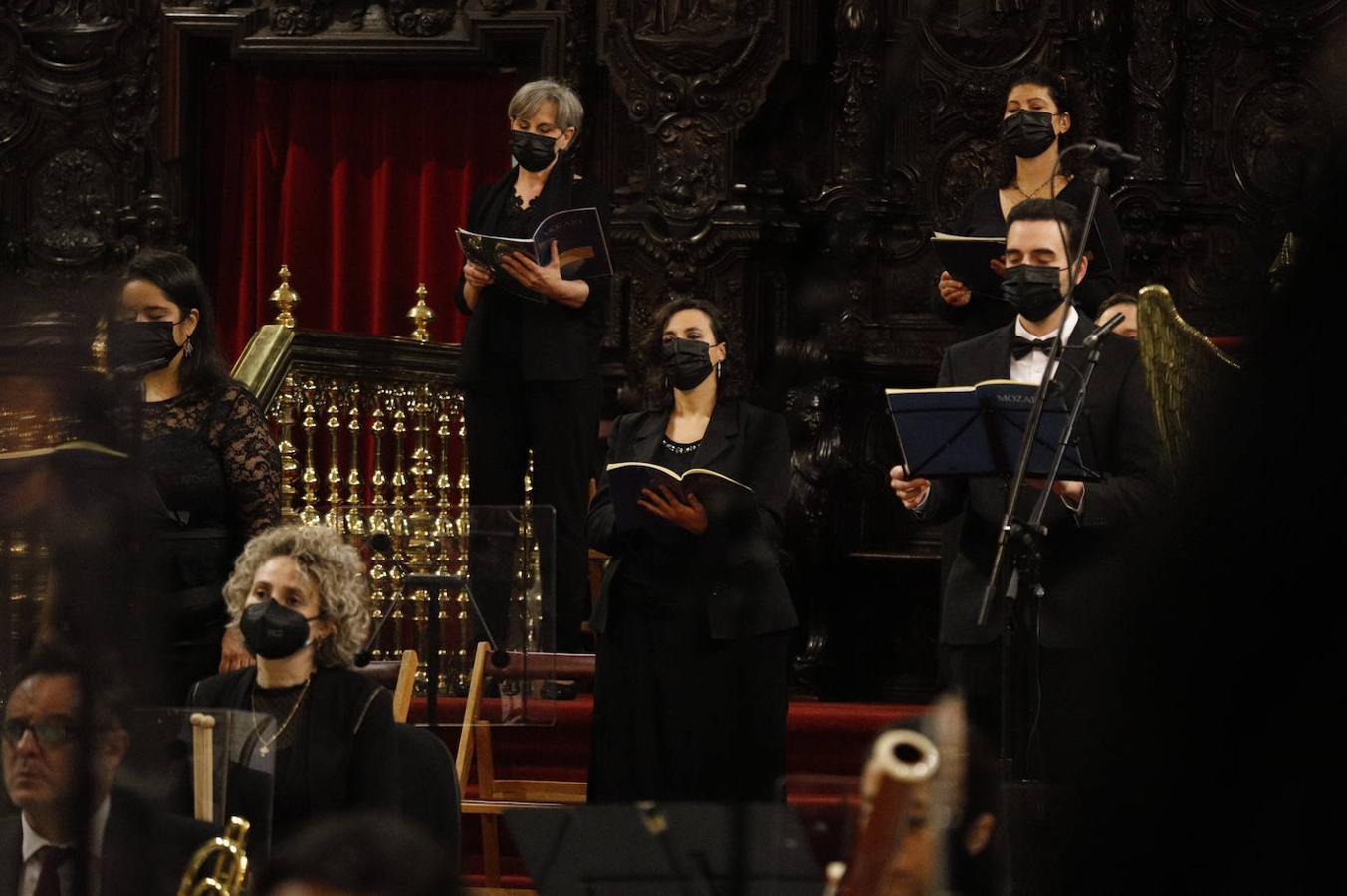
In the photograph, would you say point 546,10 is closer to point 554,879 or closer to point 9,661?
point 554,879

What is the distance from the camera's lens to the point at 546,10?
912cm

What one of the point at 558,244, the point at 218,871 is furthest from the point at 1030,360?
the point at 218,871

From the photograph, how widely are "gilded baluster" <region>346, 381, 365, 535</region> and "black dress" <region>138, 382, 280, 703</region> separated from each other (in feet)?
3.78

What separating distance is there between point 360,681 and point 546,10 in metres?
5.37

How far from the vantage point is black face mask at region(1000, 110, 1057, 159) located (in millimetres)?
5715

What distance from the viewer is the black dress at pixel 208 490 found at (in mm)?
4957

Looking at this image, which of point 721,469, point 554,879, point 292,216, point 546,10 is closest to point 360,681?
point 721,469

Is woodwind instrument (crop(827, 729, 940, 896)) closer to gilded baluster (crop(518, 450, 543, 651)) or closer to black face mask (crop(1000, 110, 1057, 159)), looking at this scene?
gilded baluster (crop(518, 450, 543, 651))

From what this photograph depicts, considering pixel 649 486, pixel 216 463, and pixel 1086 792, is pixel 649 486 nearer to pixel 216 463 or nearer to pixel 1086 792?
pixel 216 463

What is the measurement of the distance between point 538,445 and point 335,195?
381cm

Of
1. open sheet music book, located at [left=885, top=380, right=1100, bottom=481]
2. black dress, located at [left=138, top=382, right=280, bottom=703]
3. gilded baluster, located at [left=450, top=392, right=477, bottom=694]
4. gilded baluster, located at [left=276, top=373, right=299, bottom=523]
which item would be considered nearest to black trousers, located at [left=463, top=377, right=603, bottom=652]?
gilded baluster, located at [left=450, top=392, right=477, bottom=694]

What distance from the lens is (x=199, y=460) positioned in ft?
16.5

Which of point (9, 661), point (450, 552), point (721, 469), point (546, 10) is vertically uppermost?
point (546, 10)

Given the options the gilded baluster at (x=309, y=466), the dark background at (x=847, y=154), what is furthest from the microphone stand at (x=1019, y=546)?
the dark background at (x=847, y=154)
